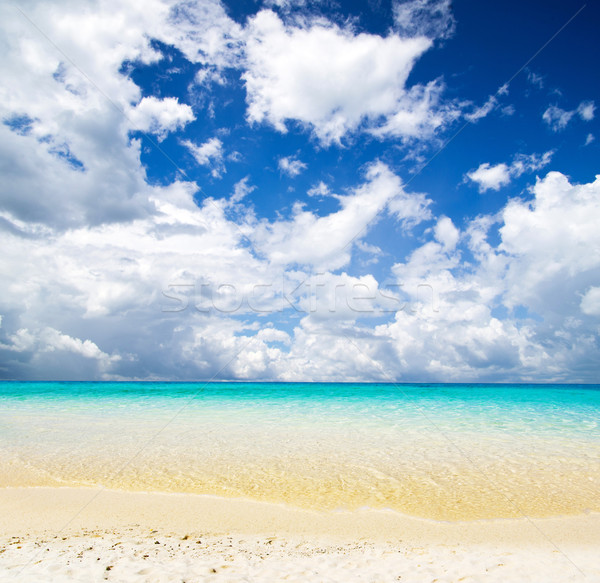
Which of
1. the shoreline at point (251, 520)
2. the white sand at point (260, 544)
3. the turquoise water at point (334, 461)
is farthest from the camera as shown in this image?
the turquoise water at point (334, 461)

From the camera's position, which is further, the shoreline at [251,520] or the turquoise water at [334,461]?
the turquoise water at [334,461]

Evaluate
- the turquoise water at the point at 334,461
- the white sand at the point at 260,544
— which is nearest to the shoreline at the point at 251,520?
the white sand at the point at 260,544

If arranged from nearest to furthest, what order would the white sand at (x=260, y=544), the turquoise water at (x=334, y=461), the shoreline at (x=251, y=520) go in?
the white sand at (x=260, y=544) → the shoreline at (x=251, y=520) → the turquoise water at (x=334, y=461)

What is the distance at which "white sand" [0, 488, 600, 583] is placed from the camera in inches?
160

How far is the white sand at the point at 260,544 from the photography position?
4.07 meters

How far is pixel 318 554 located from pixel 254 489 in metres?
2.93

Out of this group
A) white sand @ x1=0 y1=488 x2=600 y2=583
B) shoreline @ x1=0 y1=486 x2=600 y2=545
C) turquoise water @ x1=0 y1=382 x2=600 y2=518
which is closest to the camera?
white sand @ x1=0 y1=488 x2=600 y2=583

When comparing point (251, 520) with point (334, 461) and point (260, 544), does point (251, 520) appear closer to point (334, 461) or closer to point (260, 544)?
point (260, 544)

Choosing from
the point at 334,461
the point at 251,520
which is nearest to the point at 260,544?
the point at 251,520

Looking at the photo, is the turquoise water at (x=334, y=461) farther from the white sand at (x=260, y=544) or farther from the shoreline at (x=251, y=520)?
the white sand at (x=260, y=544)

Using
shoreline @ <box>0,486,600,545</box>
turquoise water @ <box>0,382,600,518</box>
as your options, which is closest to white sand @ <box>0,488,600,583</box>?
shoreline @ <box>0,486,600,545</box>

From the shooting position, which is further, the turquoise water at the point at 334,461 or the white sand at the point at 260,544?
the turquoise water at the point at 334,461

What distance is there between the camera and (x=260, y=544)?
16.3ft

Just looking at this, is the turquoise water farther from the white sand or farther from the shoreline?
the white sand
